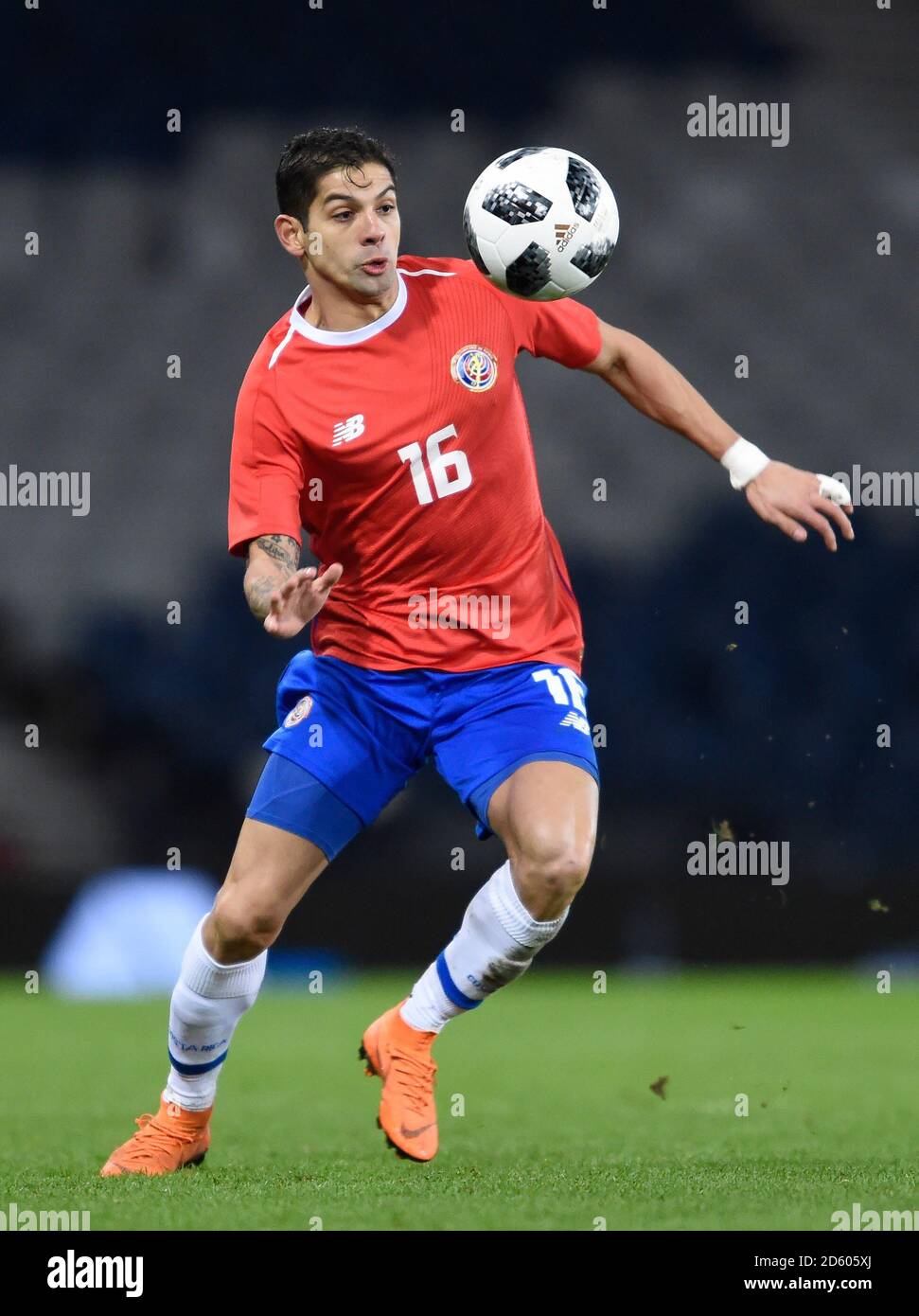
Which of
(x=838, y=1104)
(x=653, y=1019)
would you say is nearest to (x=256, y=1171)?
(x=838, y=1104)

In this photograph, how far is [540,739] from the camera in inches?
159

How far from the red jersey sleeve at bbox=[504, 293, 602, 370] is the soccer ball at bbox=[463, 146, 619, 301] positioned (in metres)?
0.18

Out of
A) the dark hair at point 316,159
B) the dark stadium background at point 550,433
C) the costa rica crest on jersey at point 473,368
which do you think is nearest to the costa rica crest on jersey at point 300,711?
the costa rica crest on jersey at point 473,368

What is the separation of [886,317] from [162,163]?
355cm

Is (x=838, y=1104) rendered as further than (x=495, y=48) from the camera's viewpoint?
No

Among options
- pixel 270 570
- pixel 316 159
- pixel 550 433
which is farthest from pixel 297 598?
pixel 550 433

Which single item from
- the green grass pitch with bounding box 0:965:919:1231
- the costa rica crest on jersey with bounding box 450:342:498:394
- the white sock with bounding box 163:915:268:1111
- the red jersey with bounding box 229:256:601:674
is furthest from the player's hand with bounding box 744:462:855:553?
the white sock with bounding box 163:915:268:1111

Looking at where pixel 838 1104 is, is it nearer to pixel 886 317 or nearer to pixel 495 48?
pixel 886 317

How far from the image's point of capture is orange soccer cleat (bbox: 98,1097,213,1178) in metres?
4.03

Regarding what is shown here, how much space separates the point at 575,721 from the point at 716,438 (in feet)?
2.46

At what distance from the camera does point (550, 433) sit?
28.4ft

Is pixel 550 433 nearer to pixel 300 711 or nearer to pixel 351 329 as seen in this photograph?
pixel 351 329

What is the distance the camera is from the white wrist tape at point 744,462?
4172mm

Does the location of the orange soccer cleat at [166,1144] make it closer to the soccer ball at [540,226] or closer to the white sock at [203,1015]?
the white sock at [203,1015]
